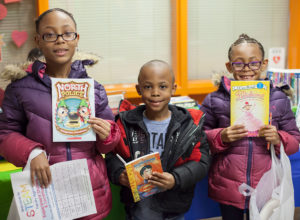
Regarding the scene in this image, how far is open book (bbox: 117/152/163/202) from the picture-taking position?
1470 mm

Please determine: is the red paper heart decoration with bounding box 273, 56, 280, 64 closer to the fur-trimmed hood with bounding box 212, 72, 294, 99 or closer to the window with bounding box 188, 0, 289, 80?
the window with bounding box 188, 0, 289, 80

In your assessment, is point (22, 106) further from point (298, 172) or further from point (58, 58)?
point (298, 172)

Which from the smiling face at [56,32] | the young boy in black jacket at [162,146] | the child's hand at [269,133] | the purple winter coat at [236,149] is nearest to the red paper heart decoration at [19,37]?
the smiling face at [56,32]

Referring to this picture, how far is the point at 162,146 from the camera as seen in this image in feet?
5.38

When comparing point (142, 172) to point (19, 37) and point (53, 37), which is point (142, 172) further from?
point (19, 37)

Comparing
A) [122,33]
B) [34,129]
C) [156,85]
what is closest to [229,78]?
[156,85]

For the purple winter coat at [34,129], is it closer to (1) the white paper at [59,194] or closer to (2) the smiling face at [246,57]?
(1) the white paper at [59,194]

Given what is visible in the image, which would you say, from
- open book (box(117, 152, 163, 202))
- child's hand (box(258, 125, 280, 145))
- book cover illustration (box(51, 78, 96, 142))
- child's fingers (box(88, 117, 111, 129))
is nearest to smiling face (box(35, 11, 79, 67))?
book cover illustration (box(51, 78, 96, 142))

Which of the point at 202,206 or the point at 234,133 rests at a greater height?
the point at 234,133

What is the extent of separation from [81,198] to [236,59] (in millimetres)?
1043

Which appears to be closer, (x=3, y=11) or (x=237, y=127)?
(x=237, y=127)

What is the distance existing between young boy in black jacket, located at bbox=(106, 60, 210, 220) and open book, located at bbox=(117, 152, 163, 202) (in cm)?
9

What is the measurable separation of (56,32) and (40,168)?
577 mm

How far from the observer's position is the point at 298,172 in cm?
221
